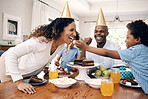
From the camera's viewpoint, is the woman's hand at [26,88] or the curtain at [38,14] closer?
the woman's hand at [26,88]

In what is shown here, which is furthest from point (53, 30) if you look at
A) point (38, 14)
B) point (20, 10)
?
point (38, 14)

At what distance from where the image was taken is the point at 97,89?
1.23 metres

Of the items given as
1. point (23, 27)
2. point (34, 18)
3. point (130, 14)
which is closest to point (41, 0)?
point (34, 18)

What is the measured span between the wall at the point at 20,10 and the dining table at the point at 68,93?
2585 mm

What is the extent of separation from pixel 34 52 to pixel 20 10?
2.81 meters

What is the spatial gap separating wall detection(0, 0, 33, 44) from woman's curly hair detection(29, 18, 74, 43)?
2.15 metres

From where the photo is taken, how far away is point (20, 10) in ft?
12.8

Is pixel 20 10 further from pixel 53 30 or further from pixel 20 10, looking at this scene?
pixel 53 30

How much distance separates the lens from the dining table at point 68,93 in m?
1.02

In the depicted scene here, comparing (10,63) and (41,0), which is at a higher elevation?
(41,0)

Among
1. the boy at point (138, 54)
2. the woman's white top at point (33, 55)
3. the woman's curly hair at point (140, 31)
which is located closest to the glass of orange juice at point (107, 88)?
the boy at point (138, 54)

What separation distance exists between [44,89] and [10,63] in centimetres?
38

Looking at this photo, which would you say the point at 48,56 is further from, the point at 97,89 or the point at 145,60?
the point at 145,60

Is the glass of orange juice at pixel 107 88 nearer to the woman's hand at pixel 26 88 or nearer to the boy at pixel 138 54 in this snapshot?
the boy at pixel 138 54
